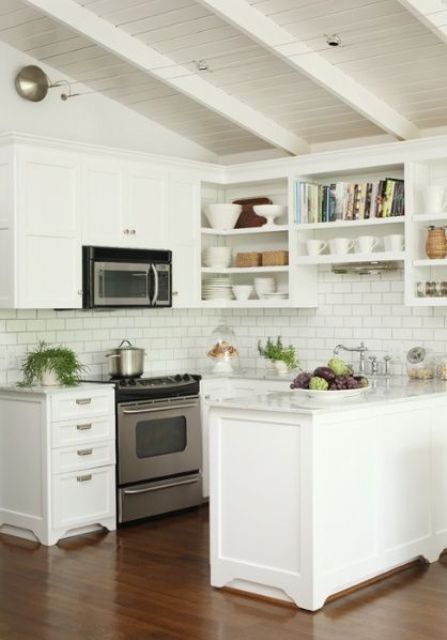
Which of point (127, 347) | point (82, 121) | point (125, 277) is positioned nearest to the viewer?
point (125, 277)

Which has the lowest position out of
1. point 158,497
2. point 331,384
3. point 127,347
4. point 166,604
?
point 166,604

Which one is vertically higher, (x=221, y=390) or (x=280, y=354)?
(x=280, y=354)

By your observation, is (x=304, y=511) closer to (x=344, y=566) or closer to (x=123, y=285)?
(x=344, y=566)

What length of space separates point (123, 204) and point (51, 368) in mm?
1270

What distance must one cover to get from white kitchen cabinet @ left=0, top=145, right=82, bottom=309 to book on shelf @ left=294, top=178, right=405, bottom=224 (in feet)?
5.47

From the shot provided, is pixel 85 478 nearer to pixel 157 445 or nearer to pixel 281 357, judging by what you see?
pixel 157 445

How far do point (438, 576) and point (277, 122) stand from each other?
11.2 ft

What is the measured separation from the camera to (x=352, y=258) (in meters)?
6.57

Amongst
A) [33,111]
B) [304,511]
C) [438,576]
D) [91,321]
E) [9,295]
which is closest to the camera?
[304,511]

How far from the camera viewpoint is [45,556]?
18.1ft

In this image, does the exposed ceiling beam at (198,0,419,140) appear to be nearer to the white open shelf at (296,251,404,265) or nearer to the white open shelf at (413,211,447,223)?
the white open shelf at (413,211,447,223)

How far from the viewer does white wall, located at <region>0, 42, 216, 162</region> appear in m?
6.28

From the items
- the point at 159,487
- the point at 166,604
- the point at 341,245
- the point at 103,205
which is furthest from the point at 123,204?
the point at 166,604

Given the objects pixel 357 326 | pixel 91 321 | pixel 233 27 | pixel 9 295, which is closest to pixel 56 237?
pixel 9 295
